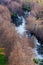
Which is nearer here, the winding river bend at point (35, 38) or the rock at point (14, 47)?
the rock at point (14, 47)

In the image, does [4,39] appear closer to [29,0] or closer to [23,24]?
[23,24]

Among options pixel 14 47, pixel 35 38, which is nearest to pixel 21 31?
pixel 35 38

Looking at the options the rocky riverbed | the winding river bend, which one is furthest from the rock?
the winding river bend

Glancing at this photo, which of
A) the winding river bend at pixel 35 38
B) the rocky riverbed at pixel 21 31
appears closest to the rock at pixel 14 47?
the rocky riverbed at pixel 21 31

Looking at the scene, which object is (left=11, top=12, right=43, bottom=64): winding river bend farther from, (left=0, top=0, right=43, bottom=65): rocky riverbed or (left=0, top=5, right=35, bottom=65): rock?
(left=0, top=5, right=35, bottom=65): rock

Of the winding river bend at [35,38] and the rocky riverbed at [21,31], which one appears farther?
the winding river bend at [35,38]

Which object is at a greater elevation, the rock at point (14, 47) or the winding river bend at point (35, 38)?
the rock at point (14, 47)

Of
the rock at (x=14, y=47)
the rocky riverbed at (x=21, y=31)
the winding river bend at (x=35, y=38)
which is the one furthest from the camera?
the winding river bend at (x=35, y=38)

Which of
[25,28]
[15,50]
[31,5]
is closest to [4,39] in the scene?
[15,50]

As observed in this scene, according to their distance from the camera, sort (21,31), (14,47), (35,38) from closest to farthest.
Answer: (14,47) → (35,38) → (21,31)

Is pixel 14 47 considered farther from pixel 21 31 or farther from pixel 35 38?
pixel 21 31

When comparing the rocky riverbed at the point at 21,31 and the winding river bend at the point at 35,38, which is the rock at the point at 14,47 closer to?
the rocky riverbed at the point at 21,31

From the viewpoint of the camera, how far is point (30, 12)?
2250cm

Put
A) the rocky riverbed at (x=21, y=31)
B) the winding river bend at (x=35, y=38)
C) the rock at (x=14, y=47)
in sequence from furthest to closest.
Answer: the winding river bend at (x=35, y=38) < the rocky riverbed at (x=21, y=31) < the rock at (x=14, y=47)
